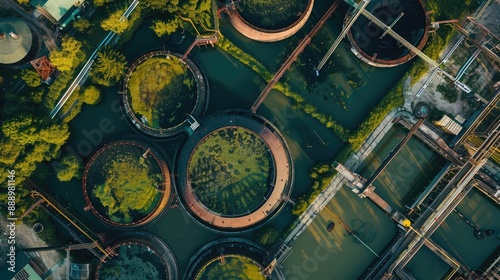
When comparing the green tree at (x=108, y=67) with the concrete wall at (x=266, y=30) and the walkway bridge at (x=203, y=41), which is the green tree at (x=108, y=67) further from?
the concrete wall at (x=266, y=30)

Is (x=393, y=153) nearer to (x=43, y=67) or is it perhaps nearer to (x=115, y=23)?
(x=115, y=23)

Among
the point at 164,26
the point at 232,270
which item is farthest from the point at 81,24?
the point at 232,270

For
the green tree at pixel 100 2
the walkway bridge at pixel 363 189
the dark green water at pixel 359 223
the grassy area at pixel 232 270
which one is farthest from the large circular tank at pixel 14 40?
the dark green water at pixel 359 223

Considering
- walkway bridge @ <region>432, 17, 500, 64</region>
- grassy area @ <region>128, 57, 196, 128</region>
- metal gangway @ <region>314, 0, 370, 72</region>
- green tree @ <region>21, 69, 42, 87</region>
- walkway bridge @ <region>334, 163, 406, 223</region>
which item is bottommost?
green tree @ <region>21, 69, 42, 87</region>

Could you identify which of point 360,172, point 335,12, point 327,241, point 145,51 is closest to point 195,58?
point 145,51

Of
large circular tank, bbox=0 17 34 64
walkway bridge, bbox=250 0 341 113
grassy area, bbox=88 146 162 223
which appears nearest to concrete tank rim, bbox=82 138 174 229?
grassy area, bbox=88 146 162 223

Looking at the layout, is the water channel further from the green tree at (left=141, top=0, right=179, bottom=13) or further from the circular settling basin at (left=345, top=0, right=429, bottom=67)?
the green tree at (left=141, top=0, right=179, bottom=13)
